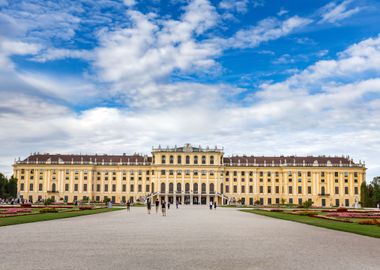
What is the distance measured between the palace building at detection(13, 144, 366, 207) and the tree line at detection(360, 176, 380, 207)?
461 inches

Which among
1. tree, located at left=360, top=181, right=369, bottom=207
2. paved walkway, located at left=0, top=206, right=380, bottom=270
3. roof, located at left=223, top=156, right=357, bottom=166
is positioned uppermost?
roof, located at left=223, top=156, right=357, bottom=166

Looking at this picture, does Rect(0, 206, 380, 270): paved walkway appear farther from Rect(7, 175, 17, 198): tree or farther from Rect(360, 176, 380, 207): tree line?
Rect(7, 175, 17, 198): tree

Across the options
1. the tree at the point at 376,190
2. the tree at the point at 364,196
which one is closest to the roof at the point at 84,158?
the tree at the point at 364,196

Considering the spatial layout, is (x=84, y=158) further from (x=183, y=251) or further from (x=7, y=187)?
(x=183, y=251)

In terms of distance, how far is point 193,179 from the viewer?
96875mm

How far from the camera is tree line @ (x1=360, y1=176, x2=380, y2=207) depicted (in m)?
78.5

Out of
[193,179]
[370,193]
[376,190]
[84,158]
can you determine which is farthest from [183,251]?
[84,158]

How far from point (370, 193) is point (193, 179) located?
119ft

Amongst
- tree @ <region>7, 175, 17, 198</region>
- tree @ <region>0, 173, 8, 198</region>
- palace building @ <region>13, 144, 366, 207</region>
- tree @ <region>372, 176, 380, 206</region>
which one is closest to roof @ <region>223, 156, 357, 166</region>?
palace building @ <region>13, 144, 366, 207</region>

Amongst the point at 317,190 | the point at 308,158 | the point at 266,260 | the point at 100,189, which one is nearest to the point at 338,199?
the point at 317,190

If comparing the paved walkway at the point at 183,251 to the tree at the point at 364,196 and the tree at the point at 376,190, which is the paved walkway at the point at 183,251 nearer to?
the tree at the point at 376,190

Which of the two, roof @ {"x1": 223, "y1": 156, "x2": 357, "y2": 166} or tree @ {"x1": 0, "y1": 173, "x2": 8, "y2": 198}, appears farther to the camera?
roof @ {"x1": 223, "y1": 156, "x2": 357, "y2": 166}

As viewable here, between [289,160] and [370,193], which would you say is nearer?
[370,193]

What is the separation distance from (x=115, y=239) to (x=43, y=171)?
8690cm
